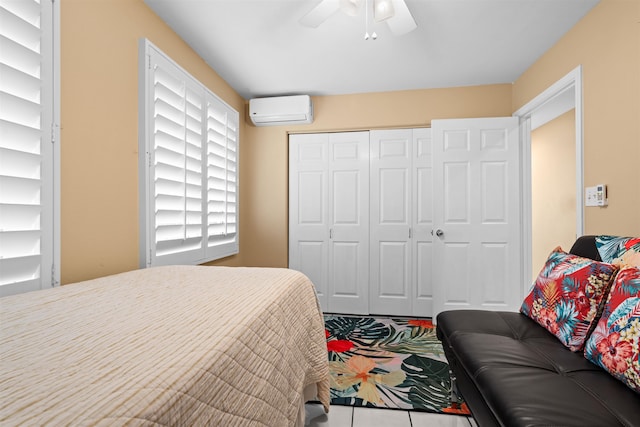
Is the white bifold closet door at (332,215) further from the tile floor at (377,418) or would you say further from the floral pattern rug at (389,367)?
the tile floor at (377,418)

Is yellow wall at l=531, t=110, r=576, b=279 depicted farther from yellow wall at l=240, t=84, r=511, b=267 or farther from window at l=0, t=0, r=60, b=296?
window at l=0, t=0, r=60, b=296

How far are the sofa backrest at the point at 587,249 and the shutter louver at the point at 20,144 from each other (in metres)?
2.50

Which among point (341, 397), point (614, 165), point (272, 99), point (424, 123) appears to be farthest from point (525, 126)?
point (341, 397)

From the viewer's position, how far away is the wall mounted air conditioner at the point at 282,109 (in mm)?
3477

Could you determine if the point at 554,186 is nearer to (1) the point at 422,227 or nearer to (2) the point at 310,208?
(1) the point at 422,227

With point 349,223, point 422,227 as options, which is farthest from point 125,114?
point 422,227

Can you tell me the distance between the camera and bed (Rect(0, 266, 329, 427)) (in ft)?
1.70

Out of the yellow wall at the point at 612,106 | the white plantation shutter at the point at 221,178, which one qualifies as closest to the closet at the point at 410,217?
the white plantation shutter at the point at 221,178

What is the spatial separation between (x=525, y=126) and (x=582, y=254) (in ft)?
6.53

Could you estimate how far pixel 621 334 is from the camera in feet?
3.45

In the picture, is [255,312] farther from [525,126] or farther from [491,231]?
[525,126]

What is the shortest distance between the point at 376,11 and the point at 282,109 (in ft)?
5.90

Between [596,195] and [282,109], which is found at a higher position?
[282,109]

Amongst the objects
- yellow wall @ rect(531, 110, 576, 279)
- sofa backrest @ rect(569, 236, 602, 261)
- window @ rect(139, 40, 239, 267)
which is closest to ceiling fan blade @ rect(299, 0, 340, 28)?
window @ rect(139, 40, 239, 267)
